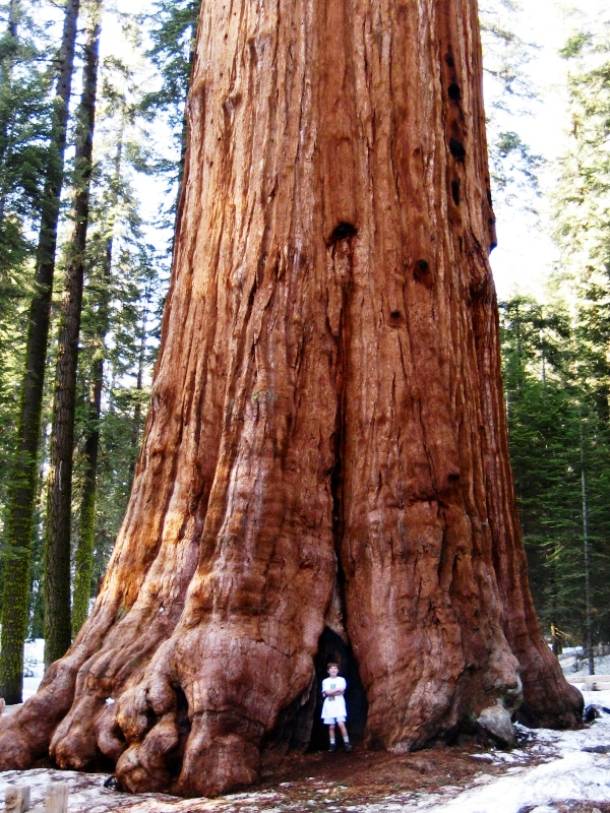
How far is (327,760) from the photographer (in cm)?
624

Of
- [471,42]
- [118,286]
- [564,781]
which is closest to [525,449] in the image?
[118,286]

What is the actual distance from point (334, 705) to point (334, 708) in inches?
0.9

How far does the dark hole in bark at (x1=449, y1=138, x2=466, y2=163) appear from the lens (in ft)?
28.0

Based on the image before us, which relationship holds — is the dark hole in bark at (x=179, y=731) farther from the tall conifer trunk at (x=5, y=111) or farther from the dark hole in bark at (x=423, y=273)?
the tall conifer trunk at (x=5, y=111)

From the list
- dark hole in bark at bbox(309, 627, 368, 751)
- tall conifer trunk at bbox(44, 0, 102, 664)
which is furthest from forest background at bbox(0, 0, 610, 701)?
dark hole in bark at bbox(309, 627, 368, 751)

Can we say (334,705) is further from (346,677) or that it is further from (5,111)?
(5,111)

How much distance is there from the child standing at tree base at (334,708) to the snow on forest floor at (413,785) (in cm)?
13

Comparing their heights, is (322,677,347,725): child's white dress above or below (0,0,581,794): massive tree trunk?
below

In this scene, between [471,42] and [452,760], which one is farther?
[471,42]

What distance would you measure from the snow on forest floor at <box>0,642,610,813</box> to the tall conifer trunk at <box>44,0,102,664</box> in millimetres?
8958

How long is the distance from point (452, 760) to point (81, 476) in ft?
53.6

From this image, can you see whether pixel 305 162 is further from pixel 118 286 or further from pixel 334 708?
pixel 118 286

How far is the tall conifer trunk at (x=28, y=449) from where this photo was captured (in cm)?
1465

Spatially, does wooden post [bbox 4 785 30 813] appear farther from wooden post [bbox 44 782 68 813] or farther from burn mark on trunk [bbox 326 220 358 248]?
burn mark on trunk [bbox 326 220 358 248]
